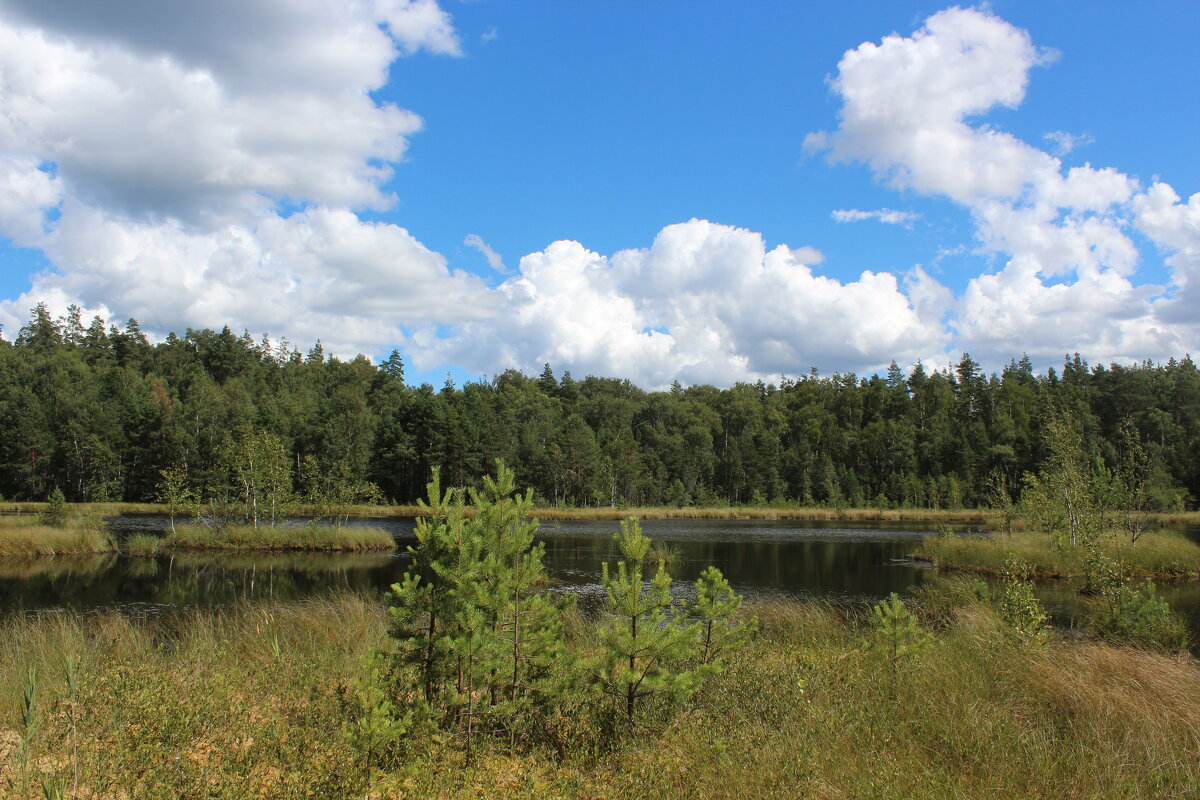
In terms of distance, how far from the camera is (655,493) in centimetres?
8188

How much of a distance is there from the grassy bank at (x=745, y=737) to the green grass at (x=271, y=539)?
26.1 meters

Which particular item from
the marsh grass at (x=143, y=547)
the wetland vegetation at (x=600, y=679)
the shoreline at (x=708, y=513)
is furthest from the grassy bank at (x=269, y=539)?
the shoreline at (x=708, y=513)

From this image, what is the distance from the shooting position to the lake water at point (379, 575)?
19.5 metres

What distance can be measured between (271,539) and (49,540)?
27.1ft

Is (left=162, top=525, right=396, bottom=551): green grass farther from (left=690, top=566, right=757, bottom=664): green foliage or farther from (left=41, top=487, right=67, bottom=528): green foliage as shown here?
(left=690, top=566, right=757, bottom=664): green foliage

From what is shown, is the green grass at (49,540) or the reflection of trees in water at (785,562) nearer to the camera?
the reflection of trees in water at (785,562)

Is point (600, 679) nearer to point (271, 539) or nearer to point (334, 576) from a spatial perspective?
point (334, 576)

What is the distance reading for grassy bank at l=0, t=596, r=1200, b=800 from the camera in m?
4.61

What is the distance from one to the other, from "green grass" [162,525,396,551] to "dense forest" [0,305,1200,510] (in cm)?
2448

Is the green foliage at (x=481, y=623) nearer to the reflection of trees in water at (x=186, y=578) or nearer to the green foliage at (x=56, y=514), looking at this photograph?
the reflection of trees in water at (x=186, y=578)

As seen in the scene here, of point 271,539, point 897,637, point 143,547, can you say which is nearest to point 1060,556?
point 897,637

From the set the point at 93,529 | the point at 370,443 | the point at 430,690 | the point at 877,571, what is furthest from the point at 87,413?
the point at 430,690

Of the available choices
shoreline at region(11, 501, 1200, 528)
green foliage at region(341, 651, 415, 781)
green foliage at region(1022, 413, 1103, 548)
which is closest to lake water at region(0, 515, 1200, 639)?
green foliage at region(1022, 413, 1103, 548)

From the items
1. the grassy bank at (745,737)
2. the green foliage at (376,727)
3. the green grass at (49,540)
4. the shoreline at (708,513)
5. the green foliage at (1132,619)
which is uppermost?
the green foliage at (376,727)
